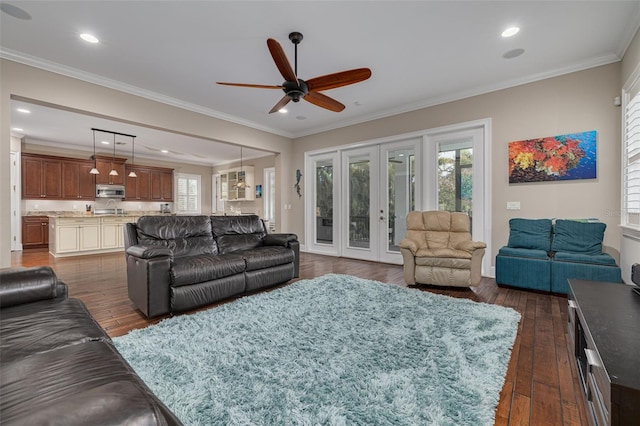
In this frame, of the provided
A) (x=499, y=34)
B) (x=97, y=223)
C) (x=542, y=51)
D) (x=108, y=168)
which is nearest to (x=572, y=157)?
(x=542, y=51)

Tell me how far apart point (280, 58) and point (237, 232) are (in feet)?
8.38

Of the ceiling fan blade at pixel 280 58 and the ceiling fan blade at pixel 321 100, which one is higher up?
the ceiling fan blade at pixel 280 58

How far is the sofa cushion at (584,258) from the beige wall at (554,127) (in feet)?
1.50

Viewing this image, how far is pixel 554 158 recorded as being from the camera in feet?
12.5

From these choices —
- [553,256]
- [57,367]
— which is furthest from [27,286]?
[553,256]

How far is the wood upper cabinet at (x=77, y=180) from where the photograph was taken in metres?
7.55

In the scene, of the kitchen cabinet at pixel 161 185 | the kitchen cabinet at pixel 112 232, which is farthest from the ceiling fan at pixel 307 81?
the kitchen cabinet at pixel 161 185

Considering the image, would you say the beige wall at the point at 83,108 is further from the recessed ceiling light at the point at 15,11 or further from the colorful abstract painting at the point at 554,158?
the colorful abstract painting at the point at 554,158

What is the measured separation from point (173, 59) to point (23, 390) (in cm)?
376

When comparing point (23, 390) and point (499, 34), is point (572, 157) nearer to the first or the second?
point (499, 34)

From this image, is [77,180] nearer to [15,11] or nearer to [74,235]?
[74,235]

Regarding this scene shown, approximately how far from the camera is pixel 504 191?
13.8 feet

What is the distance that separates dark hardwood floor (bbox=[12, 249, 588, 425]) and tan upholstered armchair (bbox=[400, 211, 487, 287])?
0.18 m

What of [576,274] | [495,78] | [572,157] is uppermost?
[495,78]
